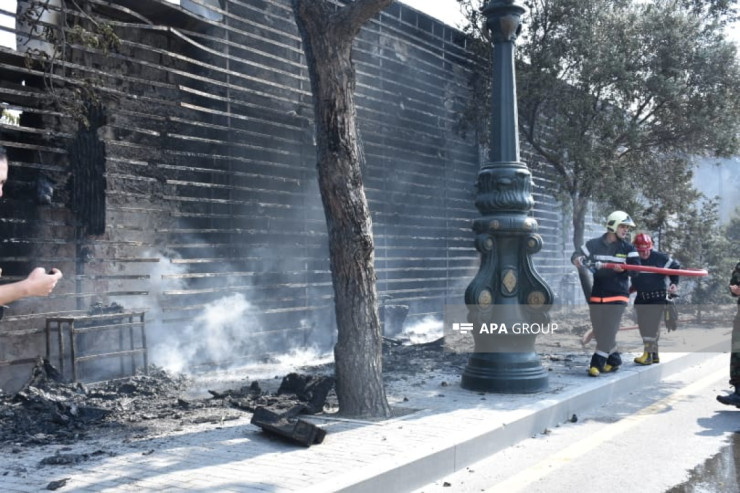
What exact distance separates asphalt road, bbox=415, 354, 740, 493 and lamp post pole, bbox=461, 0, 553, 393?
3.16 ft

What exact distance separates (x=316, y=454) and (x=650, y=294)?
6.57 m

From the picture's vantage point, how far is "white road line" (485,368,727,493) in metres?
5.18

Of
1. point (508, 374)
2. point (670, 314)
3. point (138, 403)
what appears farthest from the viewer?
point (670, 314)

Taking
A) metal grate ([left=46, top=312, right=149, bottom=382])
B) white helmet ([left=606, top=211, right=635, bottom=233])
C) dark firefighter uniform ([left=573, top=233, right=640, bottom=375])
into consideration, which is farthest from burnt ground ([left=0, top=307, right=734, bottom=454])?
white helmet ([left=606, top=211, right=635, bottom=233])

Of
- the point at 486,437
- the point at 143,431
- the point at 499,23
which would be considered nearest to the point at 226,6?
the point at 499,23

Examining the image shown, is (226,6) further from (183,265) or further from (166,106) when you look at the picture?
(183,265)

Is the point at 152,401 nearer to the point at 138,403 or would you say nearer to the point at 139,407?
the point at 138,403

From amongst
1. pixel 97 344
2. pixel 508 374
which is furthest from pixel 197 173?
pixel 508 374

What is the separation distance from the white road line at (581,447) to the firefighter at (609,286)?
0.88 m

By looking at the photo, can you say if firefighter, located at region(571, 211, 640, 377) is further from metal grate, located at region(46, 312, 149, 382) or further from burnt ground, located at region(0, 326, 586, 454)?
metal grate, located at region(46, 312, 149, 382)

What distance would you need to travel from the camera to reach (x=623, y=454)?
593cm

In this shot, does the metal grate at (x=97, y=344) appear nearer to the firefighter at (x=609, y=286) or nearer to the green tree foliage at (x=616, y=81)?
the firefighter at (x=609, y=286)

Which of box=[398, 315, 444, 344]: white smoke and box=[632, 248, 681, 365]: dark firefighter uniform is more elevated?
box=[632, 248, 681, 365]: dark firefighter uniform

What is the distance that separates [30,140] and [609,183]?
1195 cm
